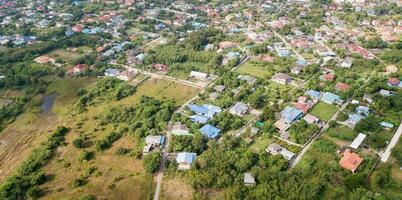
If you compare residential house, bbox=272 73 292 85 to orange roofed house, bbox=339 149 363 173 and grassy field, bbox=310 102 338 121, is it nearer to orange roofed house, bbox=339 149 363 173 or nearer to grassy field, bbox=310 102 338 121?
grassy field, bbox=310 102 338 121

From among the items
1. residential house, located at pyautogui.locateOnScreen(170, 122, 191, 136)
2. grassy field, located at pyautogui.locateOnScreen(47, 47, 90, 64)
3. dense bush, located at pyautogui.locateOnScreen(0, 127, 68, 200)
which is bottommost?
grassy field, located at pyautogui.locateOnScreen(47, 47, 90, 64)

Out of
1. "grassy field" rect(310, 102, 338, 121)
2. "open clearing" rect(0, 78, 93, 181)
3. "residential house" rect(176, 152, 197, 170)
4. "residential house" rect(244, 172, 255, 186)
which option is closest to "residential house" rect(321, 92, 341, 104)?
"grassy field" rect(310, 102, 338, 121)

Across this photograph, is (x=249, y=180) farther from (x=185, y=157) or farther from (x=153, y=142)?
(x=153, y=142)

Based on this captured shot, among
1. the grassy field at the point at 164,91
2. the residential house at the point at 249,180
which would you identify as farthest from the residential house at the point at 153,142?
the residential house at the point at 249,180

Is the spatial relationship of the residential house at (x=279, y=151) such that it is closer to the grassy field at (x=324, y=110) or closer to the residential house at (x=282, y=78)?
the grassy field at (x=324, y=110)

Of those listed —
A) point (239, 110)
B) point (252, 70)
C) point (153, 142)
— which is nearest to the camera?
point (153, 142)

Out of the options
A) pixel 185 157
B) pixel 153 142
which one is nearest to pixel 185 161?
pixel 185 157

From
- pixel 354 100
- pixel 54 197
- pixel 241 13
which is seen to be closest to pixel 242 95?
pixel 354 100
